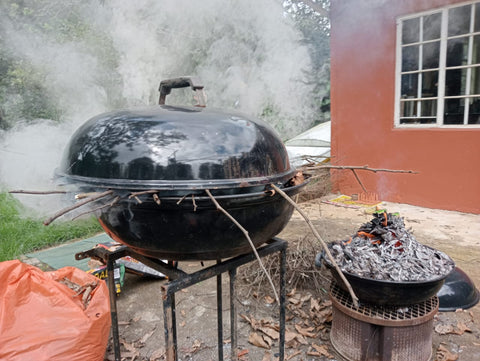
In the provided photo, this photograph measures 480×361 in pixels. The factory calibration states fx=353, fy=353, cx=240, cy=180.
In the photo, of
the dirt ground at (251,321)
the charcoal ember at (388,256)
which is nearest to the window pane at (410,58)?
Result: the dirt ground at (251,321)

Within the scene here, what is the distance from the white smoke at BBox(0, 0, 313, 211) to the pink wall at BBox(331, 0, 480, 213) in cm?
214

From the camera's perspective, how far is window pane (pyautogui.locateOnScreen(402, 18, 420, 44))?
5711 mm

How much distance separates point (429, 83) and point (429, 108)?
1.33 feet

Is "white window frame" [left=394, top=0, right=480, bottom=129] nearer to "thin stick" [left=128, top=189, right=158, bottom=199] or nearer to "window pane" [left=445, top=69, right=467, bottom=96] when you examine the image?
"window pane" [left=445, top=69, right=467, bottom=96]

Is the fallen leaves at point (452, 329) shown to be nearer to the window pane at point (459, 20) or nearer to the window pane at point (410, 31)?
the window pane at point (459, 20)

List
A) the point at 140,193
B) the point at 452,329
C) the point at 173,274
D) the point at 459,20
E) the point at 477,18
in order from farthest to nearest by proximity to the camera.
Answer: the point at 459,20, the point at 477,18, the point at 452,329, the point at 173,274, the point at 140,193

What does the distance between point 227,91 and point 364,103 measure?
3359 millimetres

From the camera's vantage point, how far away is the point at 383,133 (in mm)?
6195

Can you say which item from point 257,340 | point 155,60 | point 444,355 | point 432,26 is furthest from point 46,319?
point 432,26

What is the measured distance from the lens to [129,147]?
1.40 metres

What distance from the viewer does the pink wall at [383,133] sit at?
215 inches

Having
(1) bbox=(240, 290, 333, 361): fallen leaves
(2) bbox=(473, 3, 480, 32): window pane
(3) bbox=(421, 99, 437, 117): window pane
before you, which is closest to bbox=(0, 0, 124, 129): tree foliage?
(1) bbox=(240, 290, 333, 361): fallen leaves

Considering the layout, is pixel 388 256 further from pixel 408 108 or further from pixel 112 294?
pixel 408 108

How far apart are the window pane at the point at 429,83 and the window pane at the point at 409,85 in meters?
0.12
